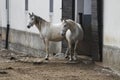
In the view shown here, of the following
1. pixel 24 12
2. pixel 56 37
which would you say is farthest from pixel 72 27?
pixel 24 12

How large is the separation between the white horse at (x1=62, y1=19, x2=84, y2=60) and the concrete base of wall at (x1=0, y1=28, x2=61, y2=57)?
2.19 metres

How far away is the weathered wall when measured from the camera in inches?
550

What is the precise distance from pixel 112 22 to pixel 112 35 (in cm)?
40

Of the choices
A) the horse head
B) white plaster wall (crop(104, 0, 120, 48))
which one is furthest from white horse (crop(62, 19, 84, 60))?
white plaster wall (crop(104, 0, 120, 48))

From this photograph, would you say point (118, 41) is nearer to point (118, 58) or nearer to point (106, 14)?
point (118, 58)

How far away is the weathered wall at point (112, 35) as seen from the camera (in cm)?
1397

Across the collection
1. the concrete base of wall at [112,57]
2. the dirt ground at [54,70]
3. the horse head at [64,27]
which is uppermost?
the horse head at [64,27]

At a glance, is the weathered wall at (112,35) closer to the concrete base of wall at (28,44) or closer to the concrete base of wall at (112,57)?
the concrete base of wall at (112,57)

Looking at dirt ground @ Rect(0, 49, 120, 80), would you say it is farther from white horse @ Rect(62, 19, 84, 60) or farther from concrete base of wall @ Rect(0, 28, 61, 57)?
concrete base of wall @ Rect(0, 28, 61, 57)

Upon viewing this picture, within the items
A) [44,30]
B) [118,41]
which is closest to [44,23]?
[44,30]

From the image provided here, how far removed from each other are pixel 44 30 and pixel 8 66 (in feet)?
7.14

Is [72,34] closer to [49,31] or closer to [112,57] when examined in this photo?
[49,31]

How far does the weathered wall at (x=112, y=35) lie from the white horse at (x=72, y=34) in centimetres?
146

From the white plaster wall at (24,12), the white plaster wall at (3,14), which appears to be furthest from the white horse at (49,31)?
the white plaster wall at (3,14)
